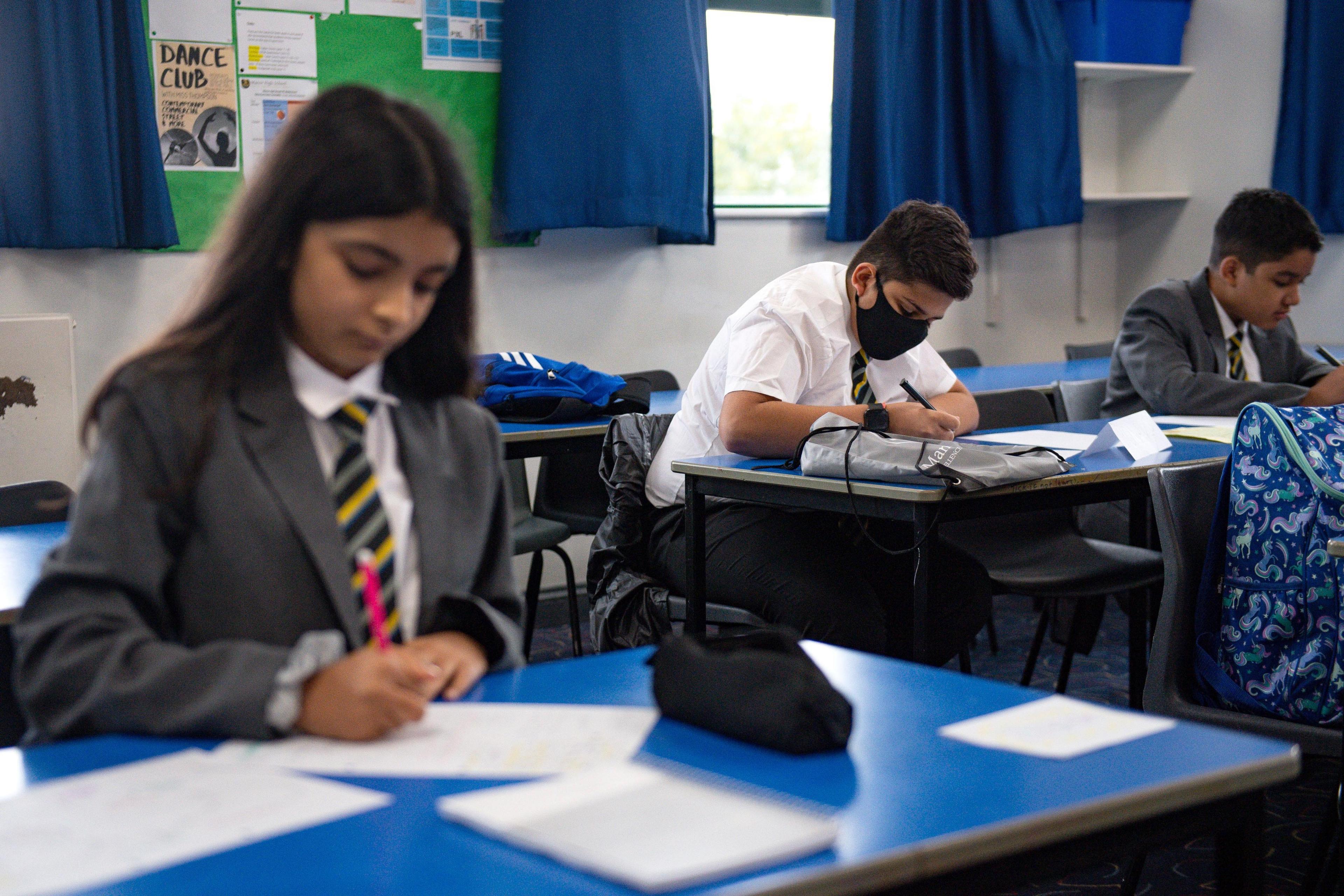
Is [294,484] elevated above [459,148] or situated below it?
below

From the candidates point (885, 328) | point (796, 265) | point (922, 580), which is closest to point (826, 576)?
point (922, 580)

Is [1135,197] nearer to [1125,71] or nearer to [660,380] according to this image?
[1125,71]

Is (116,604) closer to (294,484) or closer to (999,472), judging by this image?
(294,484)

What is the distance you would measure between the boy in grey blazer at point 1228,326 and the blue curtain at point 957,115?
1.60 meters

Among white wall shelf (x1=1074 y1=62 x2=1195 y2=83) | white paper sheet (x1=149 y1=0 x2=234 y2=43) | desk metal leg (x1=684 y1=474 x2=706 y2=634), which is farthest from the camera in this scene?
white wall shelf (x1=1074 y1=62 x2=1195 y2=83)

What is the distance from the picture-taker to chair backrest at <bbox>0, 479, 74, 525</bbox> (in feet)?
7.86

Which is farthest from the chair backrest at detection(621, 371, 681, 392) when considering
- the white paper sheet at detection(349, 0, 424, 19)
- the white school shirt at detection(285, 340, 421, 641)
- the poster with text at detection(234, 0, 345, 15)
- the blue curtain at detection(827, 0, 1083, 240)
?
the white school shirt at detection(285, 340, 421, 641)

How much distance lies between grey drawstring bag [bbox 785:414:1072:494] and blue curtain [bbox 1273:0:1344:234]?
11.5 feet

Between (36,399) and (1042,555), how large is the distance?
88.8 inches

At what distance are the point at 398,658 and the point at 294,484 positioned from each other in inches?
7.1

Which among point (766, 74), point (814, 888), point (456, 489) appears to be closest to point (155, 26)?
point (766, 74)

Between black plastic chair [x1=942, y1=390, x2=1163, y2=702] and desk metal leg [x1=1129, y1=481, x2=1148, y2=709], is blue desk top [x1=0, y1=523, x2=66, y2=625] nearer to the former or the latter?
black plastic chair [x1=942, y1=390, x2=1163, y2=702]

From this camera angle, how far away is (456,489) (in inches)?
48.5

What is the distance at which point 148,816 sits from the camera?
2.84 feet
